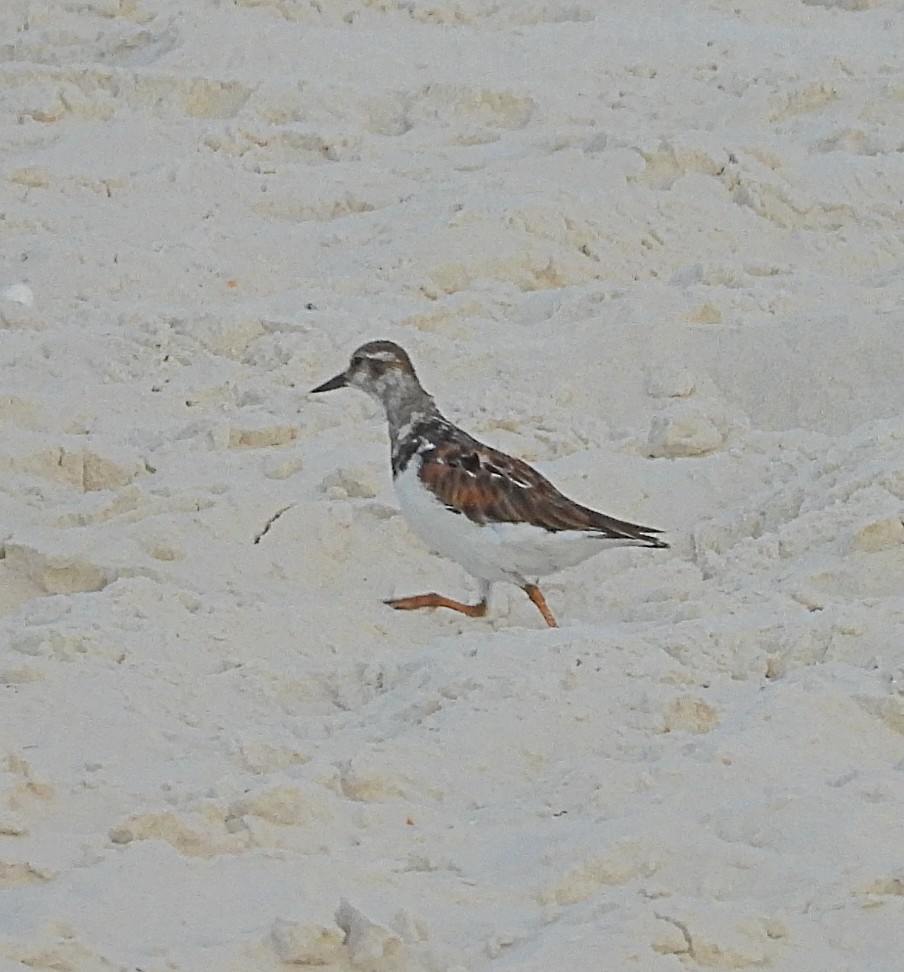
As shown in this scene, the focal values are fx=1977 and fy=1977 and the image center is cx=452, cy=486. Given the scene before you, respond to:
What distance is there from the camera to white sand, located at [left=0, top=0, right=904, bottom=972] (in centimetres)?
307

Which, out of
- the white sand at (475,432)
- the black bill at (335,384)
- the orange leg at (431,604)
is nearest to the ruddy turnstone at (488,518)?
the orange leg at (431,604)

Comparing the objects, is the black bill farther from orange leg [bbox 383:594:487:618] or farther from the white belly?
orange leg [bbox 383:594:487:618]

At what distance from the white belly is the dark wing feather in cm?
2

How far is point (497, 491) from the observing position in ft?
16.3

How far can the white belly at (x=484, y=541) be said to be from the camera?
4.86m

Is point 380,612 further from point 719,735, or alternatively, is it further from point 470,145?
point 470,145

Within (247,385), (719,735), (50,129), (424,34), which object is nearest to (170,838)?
(719,735)

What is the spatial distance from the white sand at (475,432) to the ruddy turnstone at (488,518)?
14 cm

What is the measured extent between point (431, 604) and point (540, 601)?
0.99ft

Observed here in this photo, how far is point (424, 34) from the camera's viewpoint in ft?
25.5

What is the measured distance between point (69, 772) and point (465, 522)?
5.66 feet

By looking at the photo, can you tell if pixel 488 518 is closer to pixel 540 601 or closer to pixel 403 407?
pixel 540 601

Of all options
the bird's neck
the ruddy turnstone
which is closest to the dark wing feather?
the ruddy turnstone

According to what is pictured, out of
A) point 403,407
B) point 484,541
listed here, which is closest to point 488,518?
point 484,541
